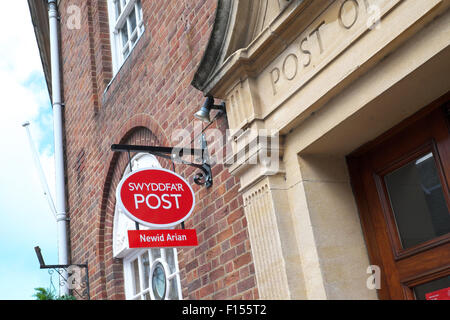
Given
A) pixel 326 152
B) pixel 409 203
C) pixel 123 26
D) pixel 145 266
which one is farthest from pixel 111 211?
pixel 409 203

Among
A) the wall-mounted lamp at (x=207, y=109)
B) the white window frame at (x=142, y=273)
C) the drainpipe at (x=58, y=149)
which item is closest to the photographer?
the wall-mounted lamp at (x=207, y=109)

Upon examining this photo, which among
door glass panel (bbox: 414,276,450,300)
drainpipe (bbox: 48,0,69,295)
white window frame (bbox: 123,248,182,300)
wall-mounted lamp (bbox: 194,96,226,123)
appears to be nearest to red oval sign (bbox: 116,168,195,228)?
wall-mounted lamp (bbox: 194,96,226,123)

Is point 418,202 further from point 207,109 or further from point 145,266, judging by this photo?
point 145,266

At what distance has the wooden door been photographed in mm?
3404

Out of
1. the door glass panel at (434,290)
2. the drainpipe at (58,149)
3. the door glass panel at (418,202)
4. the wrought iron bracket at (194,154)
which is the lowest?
the door glass panel at (434,290)

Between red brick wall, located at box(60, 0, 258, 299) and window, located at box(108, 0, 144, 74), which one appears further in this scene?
window, located at box(108, 0, 144, 74)

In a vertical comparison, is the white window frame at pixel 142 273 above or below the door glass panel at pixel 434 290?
above

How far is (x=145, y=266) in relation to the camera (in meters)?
6.62

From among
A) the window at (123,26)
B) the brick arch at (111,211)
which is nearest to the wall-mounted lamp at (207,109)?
the brick arch at (111,211)

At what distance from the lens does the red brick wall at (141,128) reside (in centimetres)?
474

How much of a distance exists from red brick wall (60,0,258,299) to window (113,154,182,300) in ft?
0.43

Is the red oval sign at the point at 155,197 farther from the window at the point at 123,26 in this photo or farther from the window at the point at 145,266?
the window at the point at 123,26

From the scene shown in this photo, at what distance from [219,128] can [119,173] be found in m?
2.45

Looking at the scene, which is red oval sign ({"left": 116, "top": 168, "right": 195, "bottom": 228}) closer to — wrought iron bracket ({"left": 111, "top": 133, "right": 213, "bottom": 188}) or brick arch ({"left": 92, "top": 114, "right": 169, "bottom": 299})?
wrought iron bracket ({"left": 111, "top": 133, "right": 213, "bottom": 188})
